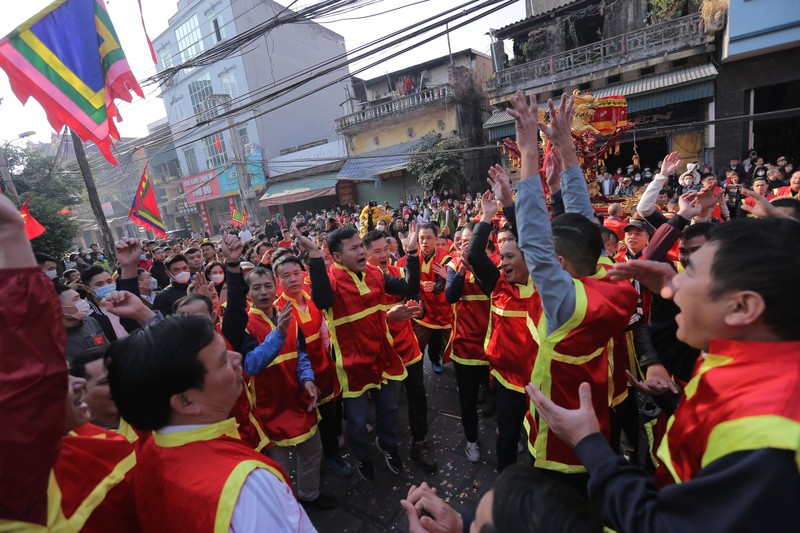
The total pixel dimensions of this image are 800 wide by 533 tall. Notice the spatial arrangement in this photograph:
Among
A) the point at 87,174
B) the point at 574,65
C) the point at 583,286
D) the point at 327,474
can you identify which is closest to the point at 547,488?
the point at 583,286

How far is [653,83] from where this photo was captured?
13344 millimetres

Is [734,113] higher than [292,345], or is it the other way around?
[734,113]

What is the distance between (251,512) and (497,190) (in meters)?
2.00

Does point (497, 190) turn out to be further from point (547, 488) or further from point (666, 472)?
point (547, 488)

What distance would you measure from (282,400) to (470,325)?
1.62 metres

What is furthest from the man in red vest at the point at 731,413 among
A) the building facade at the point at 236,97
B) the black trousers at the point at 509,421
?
the building facade at the point at 236,97

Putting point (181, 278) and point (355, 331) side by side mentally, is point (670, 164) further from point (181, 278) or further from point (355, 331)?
point (181, 278)

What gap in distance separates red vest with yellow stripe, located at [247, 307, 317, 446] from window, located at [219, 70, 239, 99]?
2745cm

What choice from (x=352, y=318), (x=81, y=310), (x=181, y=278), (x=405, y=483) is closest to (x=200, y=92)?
(x=181, y=278)

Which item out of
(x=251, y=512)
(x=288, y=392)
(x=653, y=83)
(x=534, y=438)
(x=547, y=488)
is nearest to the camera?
(x=547, y=488)

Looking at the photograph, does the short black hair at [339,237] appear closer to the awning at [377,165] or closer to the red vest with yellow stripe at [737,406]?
the red vest with yellow stripe at [737,406]

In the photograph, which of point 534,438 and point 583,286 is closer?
point 583,286

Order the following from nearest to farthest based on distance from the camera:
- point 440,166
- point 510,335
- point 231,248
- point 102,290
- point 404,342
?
1. point 231,248
2. point 510,335
3. point 404,342
4. point 102,290
5. point 440,166

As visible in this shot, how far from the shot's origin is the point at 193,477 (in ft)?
4.01
